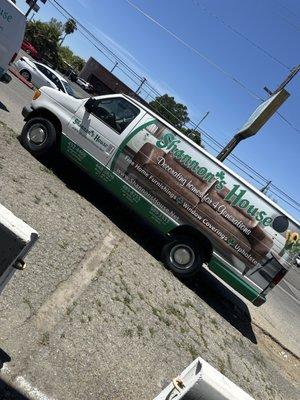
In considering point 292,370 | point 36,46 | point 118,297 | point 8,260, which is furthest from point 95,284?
point 36,46

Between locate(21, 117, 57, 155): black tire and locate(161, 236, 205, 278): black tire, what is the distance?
→ 10.3 feet

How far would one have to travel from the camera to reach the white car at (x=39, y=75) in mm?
20781

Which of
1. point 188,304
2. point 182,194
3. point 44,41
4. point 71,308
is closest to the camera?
point 71,308

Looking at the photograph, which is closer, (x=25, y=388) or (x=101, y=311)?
(x=25, y=388)

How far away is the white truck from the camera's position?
7.92 meters

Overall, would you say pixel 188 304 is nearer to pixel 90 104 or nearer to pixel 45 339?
pixel 45 339

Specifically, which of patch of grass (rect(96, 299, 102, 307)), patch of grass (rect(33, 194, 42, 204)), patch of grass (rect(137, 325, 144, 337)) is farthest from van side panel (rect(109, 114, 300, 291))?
patch of grass (rect(96, 299, 102, 307))

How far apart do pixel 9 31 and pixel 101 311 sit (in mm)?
8949

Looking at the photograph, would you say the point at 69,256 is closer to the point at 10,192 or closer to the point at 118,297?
the point at 118,297

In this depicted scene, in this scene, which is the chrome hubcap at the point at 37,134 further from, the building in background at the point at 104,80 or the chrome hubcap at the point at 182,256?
the building in background at the point at 104,80

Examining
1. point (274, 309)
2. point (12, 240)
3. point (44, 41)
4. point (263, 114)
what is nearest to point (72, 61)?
point (44, 41)

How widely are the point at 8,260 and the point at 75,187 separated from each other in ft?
20.7

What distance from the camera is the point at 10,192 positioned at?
6547mm

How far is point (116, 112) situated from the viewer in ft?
28.3
